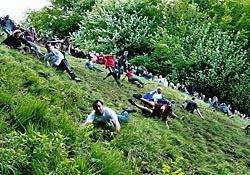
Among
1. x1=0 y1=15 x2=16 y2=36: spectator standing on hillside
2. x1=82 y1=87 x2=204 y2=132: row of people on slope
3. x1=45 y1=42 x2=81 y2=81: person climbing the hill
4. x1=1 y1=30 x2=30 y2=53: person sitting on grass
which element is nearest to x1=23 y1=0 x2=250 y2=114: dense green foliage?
x1=82 y1=87 x2=204 y2=132: row of people on slope

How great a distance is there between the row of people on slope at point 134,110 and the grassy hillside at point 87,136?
0.93ft

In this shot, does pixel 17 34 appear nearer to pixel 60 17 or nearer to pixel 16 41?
pixel 16 41

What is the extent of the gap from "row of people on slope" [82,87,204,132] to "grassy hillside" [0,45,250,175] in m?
0.28

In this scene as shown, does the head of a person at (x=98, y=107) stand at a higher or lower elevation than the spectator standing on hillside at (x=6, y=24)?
lower

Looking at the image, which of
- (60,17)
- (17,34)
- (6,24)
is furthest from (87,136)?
(60,17)

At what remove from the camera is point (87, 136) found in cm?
616

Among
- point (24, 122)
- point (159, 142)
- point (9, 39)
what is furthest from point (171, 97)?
point (24, 122)

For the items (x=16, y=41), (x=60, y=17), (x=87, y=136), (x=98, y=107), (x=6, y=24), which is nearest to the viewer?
(x=87, y=136)

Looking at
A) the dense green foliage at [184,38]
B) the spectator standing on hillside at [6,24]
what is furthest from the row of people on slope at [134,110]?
the dense green foliage at [184,38]

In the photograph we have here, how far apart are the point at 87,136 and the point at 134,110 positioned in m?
4.90

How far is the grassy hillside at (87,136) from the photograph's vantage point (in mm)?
4691

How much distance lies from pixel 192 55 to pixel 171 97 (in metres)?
12.3

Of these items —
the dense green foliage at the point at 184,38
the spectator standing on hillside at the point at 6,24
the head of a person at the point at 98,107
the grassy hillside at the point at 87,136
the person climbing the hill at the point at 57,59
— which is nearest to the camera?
the grassy hillside at the point at 87,136

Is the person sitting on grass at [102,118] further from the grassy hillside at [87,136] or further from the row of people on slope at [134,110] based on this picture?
the grassy hillside at [87,136]
